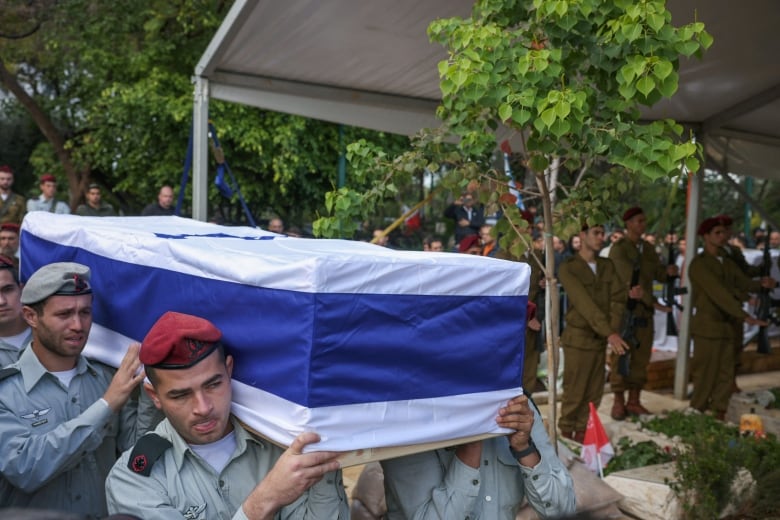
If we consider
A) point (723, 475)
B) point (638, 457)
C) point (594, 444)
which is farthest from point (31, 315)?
point (638, 457)

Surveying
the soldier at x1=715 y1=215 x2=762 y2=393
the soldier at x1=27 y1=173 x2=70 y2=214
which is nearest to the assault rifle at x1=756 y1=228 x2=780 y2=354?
the soldier at x1=715 y1=215 x2=762 y2=393

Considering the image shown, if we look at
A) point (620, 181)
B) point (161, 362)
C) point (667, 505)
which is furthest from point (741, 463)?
point (161, 362)

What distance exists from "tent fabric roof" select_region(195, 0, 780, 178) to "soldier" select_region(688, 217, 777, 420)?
1.04 meters

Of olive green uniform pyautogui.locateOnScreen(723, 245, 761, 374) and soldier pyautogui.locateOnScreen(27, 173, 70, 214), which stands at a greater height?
soldier pyautogui.locateOnScreen(27, 173, 70, 214)

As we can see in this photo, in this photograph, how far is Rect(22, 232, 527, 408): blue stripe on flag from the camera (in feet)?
5.63

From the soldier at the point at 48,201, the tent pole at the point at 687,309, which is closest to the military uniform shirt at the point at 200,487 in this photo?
the tent pole at the point at 687,309

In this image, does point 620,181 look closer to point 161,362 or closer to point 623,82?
point 623,82

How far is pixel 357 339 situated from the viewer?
5.82 ft

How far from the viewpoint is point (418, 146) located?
11.7 ft

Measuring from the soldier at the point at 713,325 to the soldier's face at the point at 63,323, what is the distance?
5441mm

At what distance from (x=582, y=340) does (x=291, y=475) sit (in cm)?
434

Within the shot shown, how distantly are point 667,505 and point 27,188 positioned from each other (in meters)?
16.3

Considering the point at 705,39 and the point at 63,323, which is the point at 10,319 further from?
the point at 705,39

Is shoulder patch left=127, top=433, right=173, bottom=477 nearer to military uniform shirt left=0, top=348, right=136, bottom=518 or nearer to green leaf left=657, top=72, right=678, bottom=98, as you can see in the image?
military uniform shirt left=0, top=348, right=136, bottom=518
